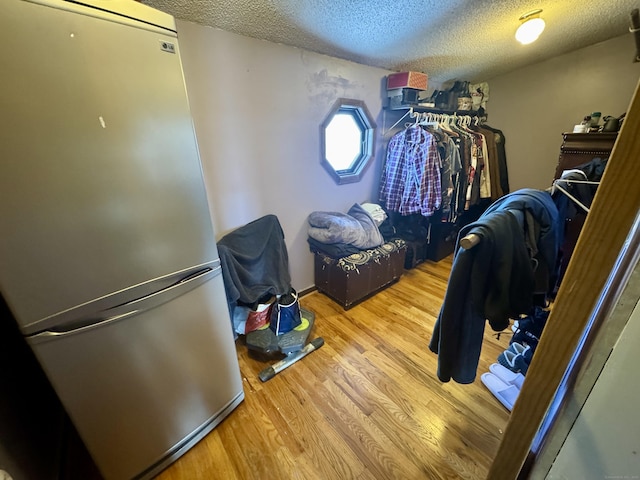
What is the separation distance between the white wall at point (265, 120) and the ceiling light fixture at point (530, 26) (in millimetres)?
1020

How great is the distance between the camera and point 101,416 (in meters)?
0.88

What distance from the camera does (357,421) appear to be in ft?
4.21

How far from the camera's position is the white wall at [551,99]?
234 centimetres

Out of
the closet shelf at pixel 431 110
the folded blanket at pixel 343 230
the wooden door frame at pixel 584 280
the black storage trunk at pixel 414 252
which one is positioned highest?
the closet shelf at pixel 431 110

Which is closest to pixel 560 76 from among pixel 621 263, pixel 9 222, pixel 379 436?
pixel 621 263

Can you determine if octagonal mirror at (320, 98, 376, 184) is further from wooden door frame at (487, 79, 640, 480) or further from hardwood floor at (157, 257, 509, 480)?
wooden door frame at (487, 79, 640, 480)

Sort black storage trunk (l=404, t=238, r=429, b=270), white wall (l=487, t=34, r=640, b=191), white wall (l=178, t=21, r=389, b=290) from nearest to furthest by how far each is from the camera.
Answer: white wall (l=178, t=21, r=389, b=290)
white wall (l=487, t=34, r=640, b=191)
black storage trunk (l=404, t=238, r=429, b=270)

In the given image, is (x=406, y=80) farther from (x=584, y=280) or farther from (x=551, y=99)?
(x=584, y=280)

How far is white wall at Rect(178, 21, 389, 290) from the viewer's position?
150cm

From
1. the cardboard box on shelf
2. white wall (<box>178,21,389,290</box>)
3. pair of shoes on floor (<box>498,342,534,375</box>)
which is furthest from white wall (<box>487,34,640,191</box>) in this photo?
pair of shoes on floor (<box>498,342,534,375</box>)

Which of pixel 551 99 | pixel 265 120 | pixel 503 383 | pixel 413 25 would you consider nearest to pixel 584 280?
pixel 503 383

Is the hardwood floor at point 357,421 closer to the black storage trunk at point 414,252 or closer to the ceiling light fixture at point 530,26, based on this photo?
the black storage trunk at point 414,252

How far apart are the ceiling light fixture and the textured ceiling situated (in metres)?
0.05

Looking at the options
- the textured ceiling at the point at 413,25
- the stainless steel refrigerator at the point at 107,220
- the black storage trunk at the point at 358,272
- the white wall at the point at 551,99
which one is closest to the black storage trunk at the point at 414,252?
the black storage trunk at the point at 358,272
